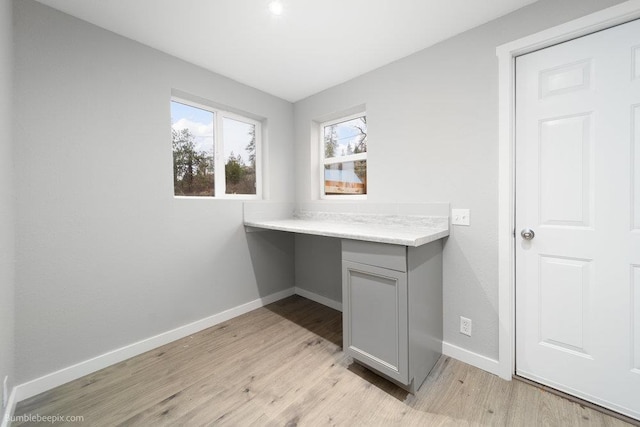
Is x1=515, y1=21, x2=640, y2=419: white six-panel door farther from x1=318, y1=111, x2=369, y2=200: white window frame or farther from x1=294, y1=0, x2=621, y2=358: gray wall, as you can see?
x1=318, y1=111, x2=369, y2=200: white window frame

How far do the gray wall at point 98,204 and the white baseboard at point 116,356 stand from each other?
47mm

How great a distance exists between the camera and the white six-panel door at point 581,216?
1.26 metres

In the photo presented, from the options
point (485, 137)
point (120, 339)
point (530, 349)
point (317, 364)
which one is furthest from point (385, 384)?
point (120, 339)

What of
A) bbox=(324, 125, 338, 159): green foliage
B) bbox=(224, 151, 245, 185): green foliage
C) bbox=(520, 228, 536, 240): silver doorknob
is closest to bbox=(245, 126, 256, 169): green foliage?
bbox=(224, 151, 245, 185): green foliage

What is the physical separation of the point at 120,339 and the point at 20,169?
124 centimetres

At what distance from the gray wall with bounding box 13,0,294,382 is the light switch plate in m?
1.98

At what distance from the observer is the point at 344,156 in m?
2.68

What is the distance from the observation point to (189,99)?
7.30ft

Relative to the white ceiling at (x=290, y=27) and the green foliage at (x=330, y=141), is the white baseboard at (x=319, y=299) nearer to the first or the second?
the green foliage at (x=330, y=141)

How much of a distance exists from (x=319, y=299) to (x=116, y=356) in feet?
5.81

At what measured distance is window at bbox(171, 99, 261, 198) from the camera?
7.24ft

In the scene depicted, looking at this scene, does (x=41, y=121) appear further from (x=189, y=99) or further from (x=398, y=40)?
(x=398, y=40)

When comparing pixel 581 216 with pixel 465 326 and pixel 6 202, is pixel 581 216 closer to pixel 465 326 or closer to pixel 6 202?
pixel 465 326

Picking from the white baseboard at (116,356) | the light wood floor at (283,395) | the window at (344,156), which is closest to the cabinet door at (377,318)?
the light wood floor at (283,395)
